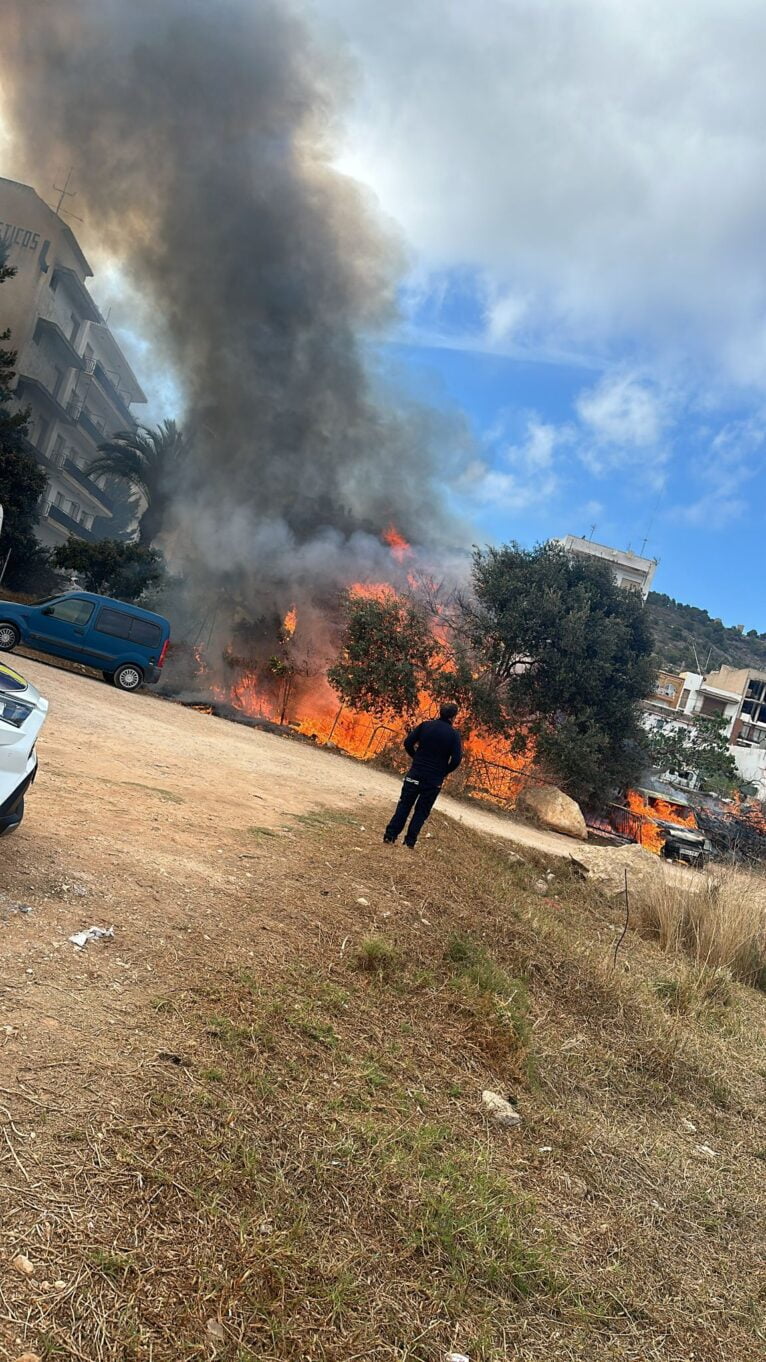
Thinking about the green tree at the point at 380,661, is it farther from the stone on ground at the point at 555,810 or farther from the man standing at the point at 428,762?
the man standing at the point at 428,762

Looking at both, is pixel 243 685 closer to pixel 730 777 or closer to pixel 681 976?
pixel 730 777

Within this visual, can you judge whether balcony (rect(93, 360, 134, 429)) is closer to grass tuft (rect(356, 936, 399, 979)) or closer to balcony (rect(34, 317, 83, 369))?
balcony (rect(34, 317, 83, 369))

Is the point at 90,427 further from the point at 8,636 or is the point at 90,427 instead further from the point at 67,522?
the point at 8,636

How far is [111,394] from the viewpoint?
45188 millimetres

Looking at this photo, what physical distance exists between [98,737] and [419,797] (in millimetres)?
3896

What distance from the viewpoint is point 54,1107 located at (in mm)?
2490

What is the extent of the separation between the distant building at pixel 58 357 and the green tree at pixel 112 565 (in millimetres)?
7576

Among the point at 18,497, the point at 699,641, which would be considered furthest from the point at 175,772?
the point at 699,641

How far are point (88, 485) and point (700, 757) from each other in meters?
30.9

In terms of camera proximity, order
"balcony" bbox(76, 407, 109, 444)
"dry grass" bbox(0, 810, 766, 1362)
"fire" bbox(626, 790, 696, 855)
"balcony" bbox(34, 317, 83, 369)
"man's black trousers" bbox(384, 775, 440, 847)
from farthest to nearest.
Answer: "balcony" bbox(76, 407, 109, 444) → "balcony" bbox(34, 317, 83, 369) → "fire" bbox(626, 790, 696, 855) → "man's black trousers" bbox(384, 775, 440, 847) → "dry grass" bbox(0, 810, 766, 1362)

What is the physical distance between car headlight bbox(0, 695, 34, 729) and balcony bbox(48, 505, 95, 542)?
34252 millimetres

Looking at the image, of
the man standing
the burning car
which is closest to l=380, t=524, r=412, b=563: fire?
the burning car

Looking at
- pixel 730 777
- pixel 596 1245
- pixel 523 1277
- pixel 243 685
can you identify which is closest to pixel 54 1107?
pixel 523 1277

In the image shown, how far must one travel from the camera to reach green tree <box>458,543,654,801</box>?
22328mm
